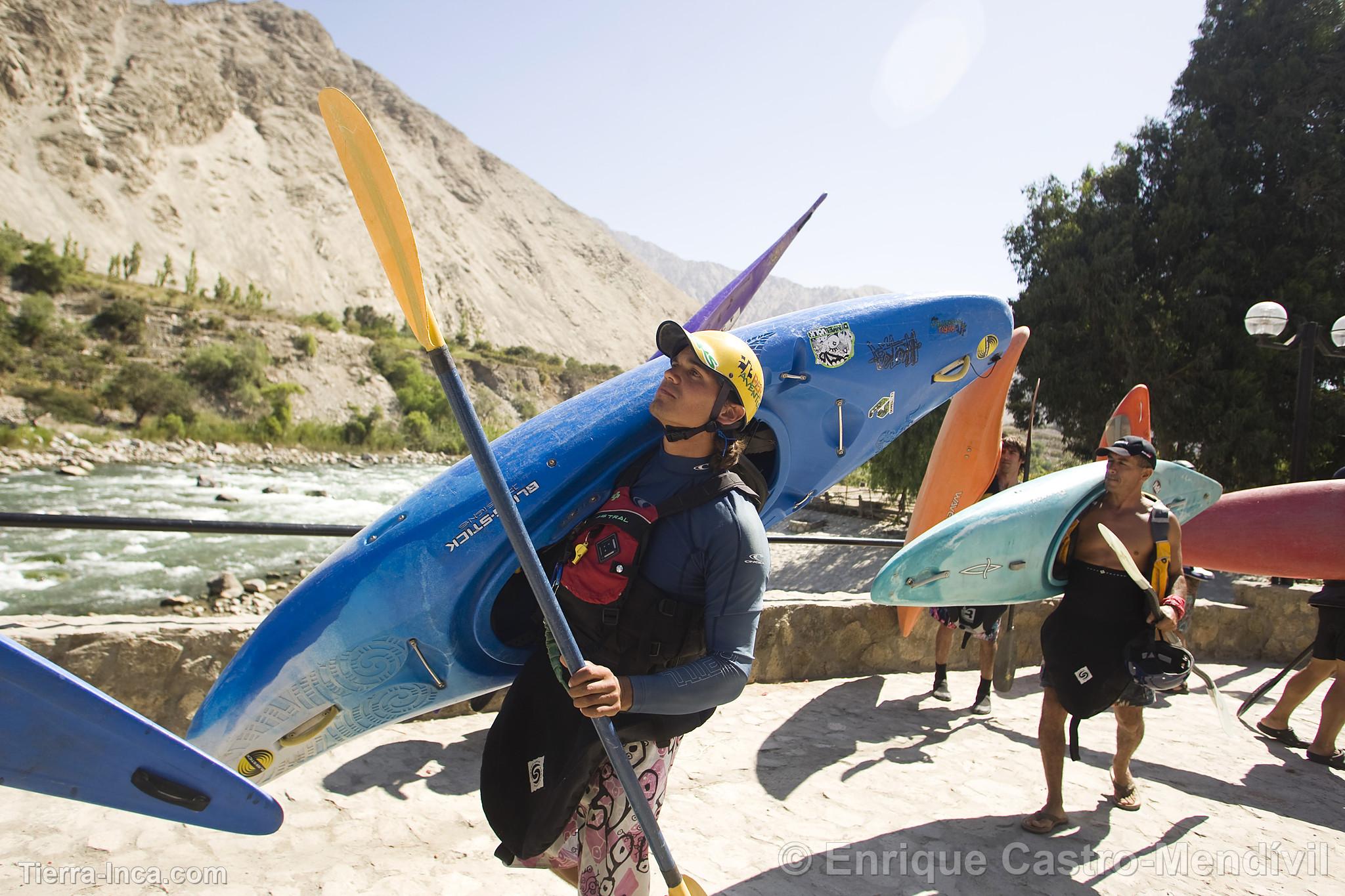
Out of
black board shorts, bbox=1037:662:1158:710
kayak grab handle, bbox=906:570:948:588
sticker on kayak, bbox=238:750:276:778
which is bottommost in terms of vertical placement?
sticker on kayak, bbox=238:750:276:778

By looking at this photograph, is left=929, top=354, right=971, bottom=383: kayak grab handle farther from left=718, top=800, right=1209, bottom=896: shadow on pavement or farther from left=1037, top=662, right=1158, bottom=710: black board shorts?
left=718, top=800, right=1209, bottom=896: shadow on pavement

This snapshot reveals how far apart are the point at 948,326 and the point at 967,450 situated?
136 cm

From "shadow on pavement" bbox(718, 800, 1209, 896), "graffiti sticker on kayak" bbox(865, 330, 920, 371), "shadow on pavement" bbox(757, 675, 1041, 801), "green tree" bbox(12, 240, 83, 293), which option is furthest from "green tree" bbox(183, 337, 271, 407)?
"shadow on pavement" bbox(718, 800, 1209, 896)

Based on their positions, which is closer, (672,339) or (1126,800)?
(672,339)

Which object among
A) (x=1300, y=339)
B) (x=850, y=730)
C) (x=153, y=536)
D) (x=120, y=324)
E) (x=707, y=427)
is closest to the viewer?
(x=707, y=427)

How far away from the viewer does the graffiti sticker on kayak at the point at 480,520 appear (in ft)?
7.02

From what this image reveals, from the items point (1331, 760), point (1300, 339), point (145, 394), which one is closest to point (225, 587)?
point (1331, 760)

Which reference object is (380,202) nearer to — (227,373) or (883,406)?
(883,406)

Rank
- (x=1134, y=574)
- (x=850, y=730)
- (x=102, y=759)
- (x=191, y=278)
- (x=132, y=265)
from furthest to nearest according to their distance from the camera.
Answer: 1. (x=191, y=278)
2. (x=132, y=265)
3. (x=850, y=730)
4. (x=1134, y=574)
5. (x=102, y=759)

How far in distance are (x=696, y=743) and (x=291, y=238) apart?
239ft

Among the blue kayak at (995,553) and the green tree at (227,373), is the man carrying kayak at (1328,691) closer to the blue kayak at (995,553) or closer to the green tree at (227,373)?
the blue kayak at (995,553)

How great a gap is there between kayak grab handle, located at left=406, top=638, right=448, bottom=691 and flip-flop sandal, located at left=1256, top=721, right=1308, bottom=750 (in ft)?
14.3

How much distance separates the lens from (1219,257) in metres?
14.0

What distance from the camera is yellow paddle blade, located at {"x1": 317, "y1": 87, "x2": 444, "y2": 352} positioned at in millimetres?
1427
